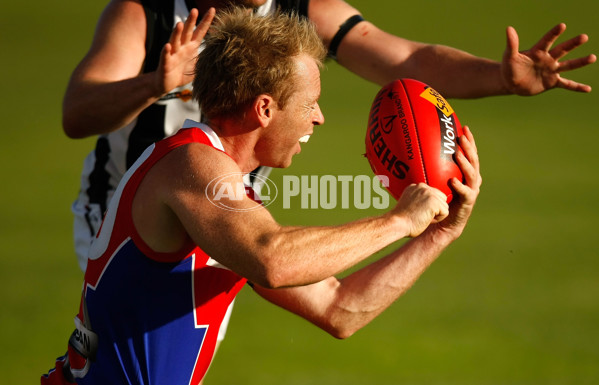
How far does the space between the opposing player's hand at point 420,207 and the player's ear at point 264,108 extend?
0.57m

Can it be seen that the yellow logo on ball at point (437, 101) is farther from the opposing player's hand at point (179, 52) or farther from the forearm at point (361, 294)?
the opposing player's hand at point (179, 52)

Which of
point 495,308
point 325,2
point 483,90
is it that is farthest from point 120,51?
point 495,308

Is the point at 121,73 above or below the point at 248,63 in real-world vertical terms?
below

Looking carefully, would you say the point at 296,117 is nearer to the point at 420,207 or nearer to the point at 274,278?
the point at 420,207

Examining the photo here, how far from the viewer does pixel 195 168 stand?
9.64 ft

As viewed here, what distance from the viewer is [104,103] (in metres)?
4.31

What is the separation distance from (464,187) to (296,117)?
2.38 feet

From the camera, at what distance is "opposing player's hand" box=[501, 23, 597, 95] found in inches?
176

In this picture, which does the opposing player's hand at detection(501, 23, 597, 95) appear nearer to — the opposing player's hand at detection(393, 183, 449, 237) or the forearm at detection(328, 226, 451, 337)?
the forearm at detection(328, 226, 451, 337)

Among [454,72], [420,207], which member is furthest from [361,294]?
[454,72]

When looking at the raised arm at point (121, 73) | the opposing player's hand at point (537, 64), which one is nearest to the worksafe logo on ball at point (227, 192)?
the raised arm at point (121, 73)

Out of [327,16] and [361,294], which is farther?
[327,16]

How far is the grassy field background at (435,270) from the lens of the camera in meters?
6.24

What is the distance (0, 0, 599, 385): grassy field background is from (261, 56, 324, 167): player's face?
2.90m
